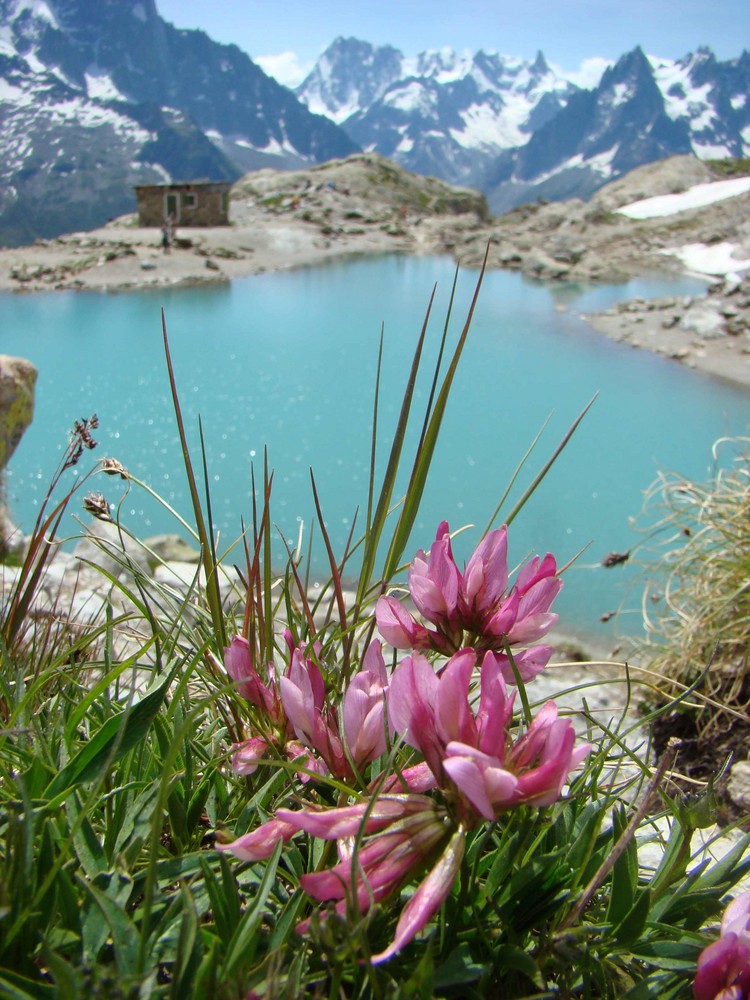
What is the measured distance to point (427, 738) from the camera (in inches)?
22.0

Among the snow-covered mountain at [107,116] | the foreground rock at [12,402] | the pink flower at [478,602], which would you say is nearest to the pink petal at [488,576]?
the pink flower at [478,602]

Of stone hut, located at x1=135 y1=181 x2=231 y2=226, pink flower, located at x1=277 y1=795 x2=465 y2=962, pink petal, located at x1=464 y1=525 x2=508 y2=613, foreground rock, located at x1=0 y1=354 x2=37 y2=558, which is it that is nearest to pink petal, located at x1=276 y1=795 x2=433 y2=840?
pink flower, located at x1=277 y1=795 x2=465 y2=962

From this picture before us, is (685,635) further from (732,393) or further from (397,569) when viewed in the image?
(732,393)

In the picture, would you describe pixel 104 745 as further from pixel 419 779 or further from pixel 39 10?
pixel 39 10

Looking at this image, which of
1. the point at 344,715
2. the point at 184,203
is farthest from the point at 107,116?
the point at 344,715

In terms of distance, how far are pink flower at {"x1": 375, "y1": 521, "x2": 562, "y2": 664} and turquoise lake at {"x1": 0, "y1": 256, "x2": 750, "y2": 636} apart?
340 cm

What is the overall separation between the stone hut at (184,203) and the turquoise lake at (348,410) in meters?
12.7

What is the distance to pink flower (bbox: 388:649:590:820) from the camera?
1.68 feet

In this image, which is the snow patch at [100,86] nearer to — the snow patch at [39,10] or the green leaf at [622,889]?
the snow patch at [39,10]

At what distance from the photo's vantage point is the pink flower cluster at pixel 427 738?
0.50 metres

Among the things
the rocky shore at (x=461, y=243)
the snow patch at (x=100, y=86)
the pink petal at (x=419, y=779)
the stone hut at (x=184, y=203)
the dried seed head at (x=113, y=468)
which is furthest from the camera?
the snow patch at (x=100, y=86)

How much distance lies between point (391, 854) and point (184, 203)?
94.0 feet

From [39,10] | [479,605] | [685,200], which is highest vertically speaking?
[39,10]

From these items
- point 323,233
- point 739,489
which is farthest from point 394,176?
point 739,489
